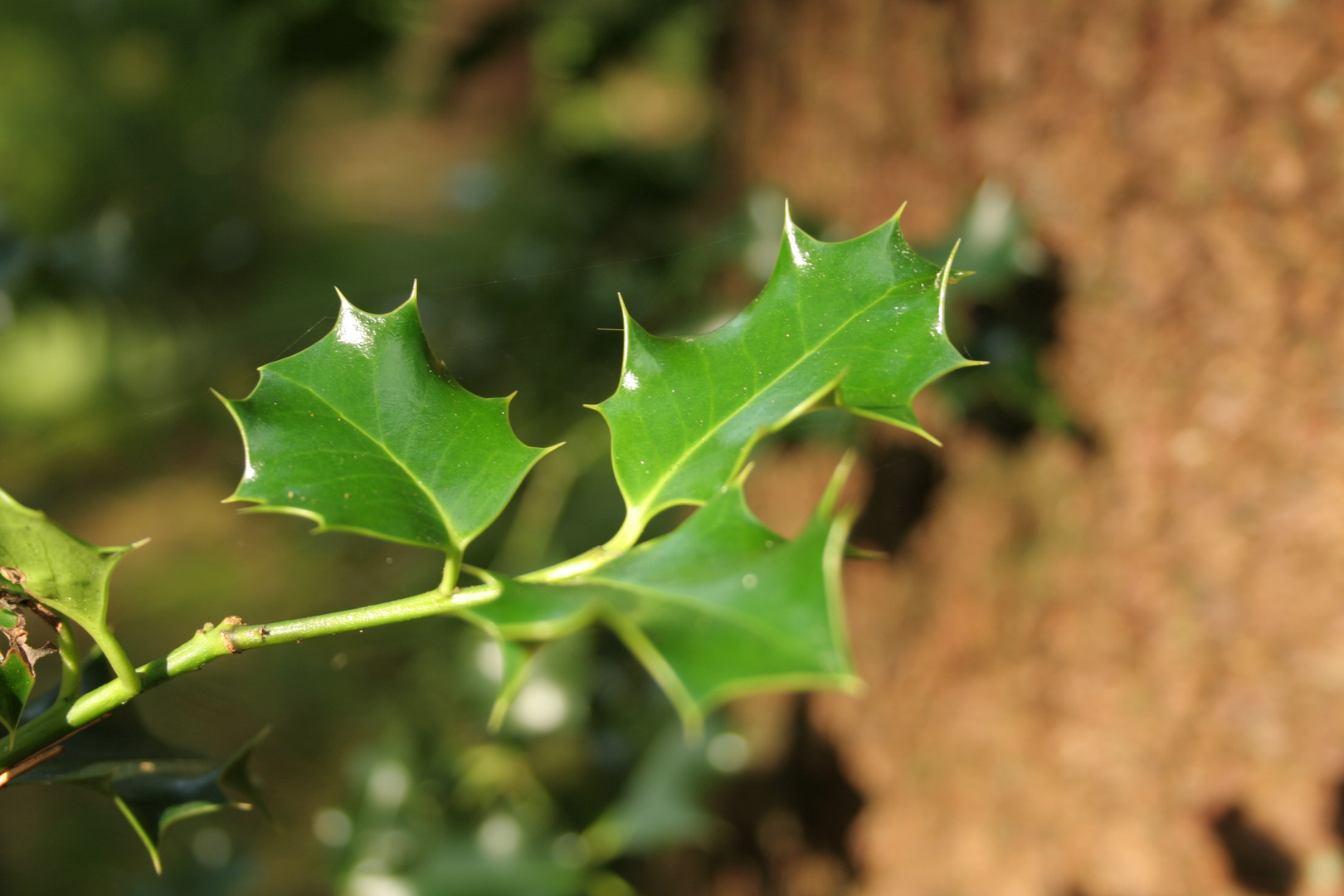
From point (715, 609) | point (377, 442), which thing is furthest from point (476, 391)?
point (715, 609)

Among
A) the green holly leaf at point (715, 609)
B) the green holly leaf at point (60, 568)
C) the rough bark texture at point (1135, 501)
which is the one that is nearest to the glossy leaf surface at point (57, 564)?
Answer: the green holly leaf at point (60, 568)

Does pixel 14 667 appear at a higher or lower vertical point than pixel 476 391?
higher

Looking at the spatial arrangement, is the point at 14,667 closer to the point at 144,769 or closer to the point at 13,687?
the point at 13,687

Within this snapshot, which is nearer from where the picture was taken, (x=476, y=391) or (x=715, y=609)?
(x=715, y=609)

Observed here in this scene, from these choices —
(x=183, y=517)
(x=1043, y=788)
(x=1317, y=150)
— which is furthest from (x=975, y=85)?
(x=183, y=517)

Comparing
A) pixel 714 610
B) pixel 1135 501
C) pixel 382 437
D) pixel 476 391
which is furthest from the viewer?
pixel 476 391

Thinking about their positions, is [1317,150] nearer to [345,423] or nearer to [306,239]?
[345,423]

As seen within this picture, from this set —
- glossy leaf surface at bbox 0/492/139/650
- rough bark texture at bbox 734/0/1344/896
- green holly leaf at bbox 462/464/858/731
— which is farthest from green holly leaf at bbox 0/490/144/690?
rough bark texture at bbox 734/0/1344/896
